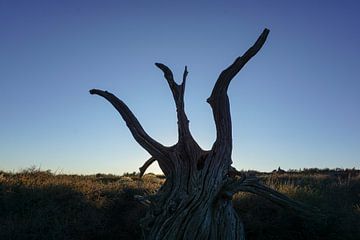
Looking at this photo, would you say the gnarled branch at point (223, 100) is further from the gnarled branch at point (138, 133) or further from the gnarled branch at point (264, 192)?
the gnarled branch at point (138, 133)

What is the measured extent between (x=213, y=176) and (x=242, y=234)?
144 cm

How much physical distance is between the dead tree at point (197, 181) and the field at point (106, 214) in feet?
6.46

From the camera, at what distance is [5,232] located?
32.2 feet

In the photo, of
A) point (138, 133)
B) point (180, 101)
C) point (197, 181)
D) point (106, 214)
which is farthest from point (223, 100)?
point (106, 214)

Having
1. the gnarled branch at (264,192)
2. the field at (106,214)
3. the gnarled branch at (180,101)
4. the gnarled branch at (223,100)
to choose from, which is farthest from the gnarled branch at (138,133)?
the field at (106,214)

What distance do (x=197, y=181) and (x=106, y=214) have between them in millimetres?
4711

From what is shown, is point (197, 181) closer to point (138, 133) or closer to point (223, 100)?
point (138, 133)

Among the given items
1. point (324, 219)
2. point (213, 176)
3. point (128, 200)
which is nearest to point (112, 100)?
point (213, 176)

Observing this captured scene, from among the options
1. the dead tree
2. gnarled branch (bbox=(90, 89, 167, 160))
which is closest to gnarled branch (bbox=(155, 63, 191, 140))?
the dead tree

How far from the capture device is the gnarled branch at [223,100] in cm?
809

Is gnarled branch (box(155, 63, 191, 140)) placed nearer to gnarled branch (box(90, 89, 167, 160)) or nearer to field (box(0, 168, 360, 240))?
gnarled branch (box(90, 89, 167, 160))

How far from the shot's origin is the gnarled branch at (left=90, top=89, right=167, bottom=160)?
27.8ft

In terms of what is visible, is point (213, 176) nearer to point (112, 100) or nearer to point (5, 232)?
point (112, 100)

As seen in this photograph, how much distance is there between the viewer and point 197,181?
25.6 feet
